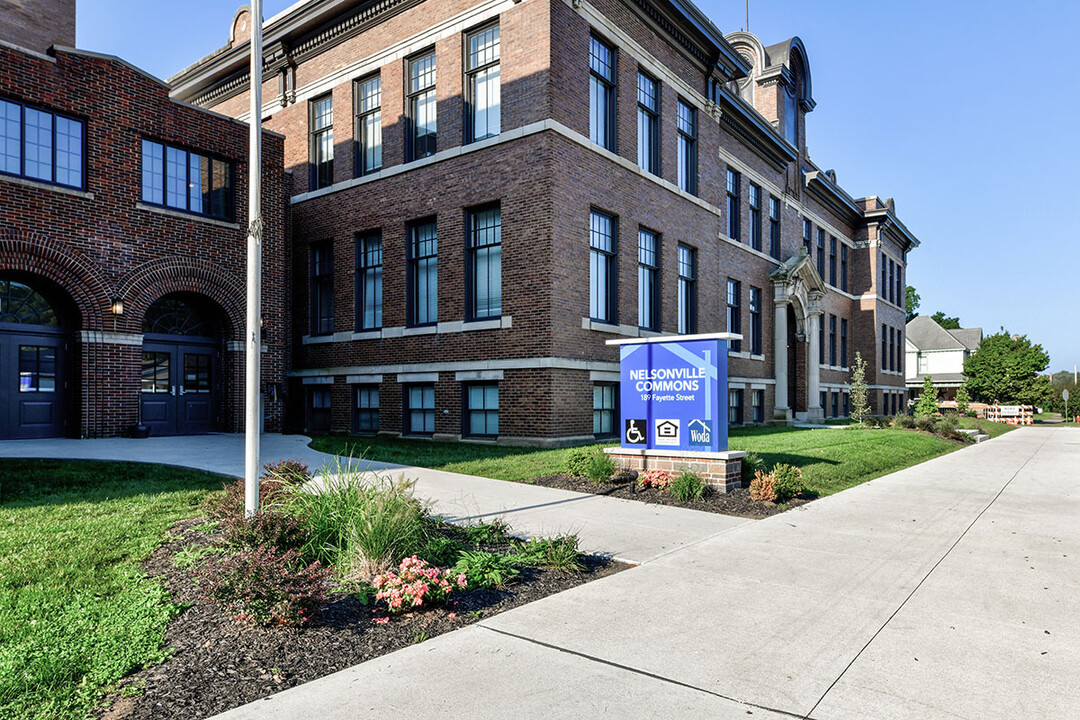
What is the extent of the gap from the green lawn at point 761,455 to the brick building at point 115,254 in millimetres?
4390

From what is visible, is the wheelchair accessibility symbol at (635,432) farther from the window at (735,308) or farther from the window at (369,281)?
the window at (735,308)

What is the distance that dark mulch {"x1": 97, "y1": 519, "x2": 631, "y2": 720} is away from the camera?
A: 3.68 m

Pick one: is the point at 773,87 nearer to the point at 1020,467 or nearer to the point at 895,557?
the point at 1020,467

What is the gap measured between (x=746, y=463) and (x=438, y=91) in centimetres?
1265

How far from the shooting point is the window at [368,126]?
20281 mm

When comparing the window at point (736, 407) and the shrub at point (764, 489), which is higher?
the window at point (736, 407)

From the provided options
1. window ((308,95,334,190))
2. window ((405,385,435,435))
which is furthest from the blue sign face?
window ((308,95,334,190))

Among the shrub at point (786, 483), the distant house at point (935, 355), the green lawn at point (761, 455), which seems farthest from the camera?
the distant house at point (935, 355)

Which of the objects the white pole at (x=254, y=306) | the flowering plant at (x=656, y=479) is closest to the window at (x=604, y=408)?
the flowering plant at (x=656, y=479)

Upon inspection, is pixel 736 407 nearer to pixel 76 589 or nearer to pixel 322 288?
pixel 322 288

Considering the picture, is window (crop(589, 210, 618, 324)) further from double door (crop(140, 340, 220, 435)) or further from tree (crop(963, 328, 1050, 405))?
tree (crop(963, 328, 1050, 405))

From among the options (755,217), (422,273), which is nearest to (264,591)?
(422,273)

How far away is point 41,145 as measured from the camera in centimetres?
1541

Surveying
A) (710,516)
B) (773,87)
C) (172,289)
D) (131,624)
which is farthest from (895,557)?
(773,87)
